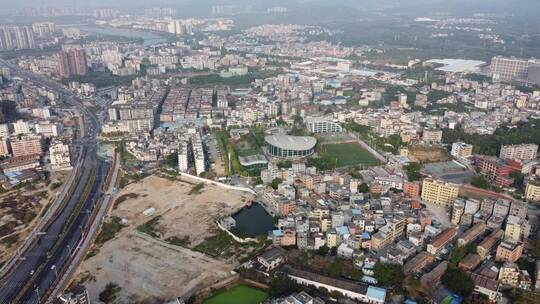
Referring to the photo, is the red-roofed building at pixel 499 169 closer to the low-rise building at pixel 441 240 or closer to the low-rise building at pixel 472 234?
the low-rise building at pixel 472 234

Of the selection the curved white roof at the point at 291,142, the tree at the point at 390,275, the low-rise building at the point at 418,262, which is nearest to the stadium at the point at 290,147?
the curved white roof at the point at 291,142

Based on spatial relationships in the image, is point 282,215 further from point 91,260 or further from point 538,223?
point 538,223

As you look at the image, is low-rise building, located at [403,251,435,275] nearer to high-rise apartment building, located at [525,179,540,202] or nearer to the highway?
high-rise apartment building, located at [525,179,540,202]

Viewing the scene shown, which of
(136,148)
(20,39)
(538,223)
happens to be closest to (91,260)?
(136,148)

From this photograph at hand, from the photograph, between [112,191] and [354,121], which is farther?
[354,121]

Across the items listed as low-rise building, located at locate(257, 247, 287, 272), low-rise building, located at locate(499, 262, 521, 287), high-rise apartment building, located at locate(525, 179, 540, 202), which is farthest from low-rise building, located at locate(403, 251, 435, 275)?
high-rise apartment building, located at locate(525, 179, 540, 202)
